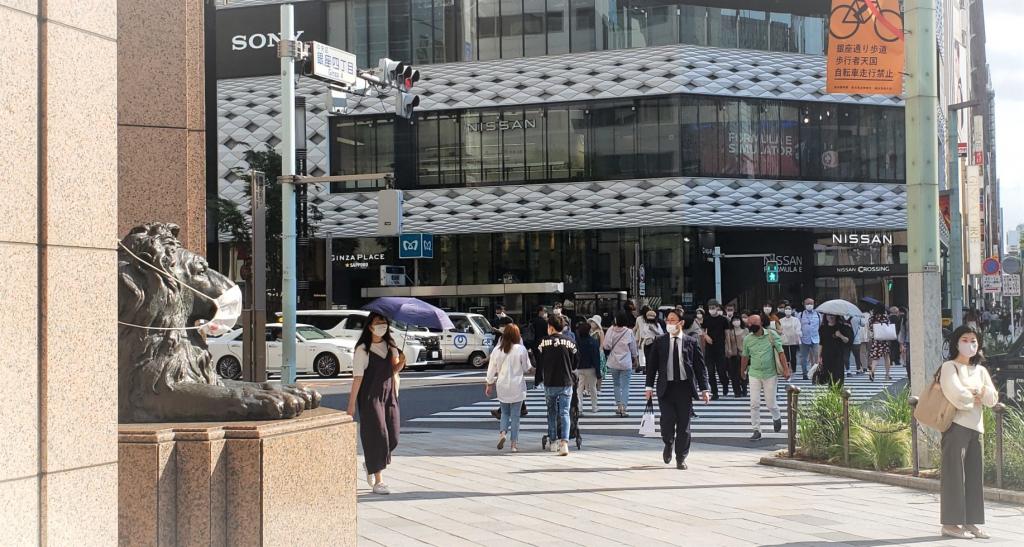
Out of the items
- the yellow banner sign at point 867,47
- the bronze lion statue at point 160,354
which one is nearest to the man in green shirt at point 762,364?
the yellow banner sign at point 867,47

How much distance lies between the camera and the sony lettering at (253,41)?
5478 cm

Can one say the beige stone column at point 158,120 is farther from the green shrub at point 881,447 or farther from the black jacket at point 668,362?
the green shrub at point 881,447

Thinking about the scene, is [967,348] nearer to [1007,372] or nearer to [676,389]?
[676,389]

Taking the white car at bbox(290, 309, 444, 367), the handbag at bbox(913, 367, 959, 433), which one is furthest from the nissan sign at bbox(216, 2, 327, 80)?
the handbag at bbox(913, 367, 959, 433)

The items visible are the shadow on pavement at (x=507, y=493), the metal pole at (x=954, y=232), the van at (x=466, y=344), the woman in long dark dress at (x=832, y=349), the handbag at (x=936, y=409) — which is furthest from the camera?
the van at (x=466, y=344)

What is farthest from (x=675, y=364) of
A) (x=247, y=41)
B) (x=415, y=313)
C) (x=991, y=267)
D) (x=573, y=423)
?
(x=247, y=41)

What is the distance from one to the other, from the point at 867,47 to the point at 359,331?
75.0 feet

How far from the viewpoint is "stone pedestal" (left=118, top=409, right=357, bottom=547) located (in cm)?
640

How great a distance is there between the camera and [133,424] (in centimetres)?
687

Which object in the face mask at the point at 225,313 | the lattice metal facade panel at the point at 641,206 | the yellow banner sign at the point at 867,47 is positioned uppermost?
the lattice metal facade panel at the point at 641,206

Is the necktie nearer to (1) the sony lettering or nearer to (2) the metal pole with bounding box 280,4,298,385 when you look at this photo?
(2) the metal pole with bounding box 280,4,298,385

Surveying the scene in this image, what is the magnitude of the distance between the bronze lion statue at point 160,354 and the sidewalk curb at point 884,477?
22.4 ft

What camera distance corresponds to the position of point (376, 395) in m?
11.4

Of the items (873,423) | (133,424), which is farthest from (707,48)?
(133,424)
